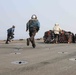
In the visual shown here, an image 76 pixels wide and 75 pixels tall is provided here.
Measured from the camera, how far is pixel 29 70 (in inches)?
315

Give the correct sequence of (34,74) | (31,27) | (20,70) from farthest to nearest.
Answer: (31,27)
(20,70)
(34,74)

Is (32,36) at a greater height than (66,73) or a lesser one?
greater

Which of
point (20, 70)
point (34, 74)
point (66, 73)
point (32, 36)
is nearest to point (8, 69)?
point (20, 70)

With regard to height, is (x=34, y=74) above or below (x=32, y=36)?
below

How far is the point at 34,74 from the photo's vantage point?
739cm

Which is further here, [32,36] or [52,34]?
[52,34]

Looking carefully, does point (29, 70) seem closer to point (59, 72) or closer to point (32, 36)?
point (59, 72)

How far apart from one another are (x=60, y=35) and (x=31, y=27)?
918 cm

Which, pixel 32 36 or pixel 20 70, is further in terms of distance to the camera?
pixel 32 36

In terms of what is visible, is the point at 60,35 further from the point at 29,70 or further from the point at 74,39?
the point at 29,70

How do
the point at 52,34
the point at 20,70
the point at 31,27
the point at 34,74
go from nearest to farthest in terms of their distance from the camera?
the point at 34,74 < the point at 20,70 < the point at 31,27 < the point at 52,34

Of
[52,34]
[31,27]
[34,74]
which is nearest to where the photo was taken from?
[34,74]

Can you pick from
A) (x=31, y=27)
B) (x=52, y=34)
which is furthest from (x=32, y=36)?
(x=52, y=34)

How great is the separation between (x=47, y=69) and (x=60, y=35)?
18246 millimetres
